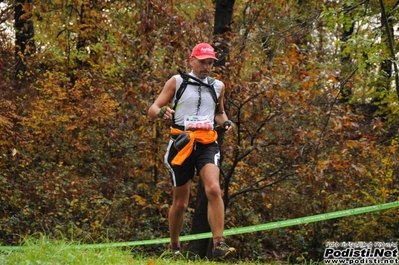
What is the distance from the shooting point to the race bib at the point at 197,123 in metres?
6.55

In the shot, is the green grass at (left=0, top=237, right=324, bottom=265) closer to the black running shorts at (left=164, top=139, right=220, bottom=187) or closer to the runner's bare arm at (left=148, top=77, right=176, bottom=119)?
the black running shorts at (left=164, top=139, right=220, bottom=187)

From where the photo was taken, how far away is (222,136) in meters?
10.8

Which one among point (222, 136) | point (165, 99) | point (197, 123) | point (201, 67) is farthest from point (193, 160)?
point (222, 136)

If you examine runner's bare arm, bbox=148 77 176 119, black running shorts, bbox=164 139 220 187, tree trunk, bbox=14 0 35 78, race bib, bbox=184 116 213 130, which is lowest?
black running shorts, bbox=164 139 220 187

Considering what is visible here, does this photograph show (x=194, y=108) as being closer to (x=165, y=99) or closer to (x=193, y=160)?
(x=165, y=99)

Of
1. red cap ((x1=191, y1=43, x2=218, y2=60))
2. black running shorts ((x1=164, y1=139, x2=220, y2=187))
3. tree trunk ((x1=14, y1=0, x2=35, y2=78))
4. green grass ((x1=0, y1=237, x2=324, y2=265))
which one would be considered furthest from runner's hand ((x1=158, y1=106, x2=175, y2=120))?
tree trunk ((x1=14, y1=0, x2=35, y2=78))

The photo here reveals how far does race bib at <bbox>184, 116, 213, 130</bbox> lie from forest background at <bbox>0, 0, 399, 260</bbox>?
2.95 metres

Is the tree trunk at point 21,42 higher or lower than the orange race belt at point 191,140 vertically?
higher

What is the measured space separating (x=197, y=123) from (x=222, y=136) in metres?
4.21

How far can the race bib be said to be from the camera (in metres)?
6.55

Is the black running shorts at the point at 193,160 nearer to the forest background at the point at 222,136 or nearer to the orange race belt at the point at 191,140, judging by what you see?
the orange race belt at the point at 191,140

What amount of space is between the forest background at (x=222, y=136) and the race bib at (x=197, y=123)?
9.67 ft

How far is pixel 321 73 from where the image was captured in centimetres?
1017

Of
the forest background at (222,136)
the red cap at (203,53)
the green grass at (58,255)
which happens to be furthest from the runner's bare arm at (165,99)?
the forest background at (222,136)
